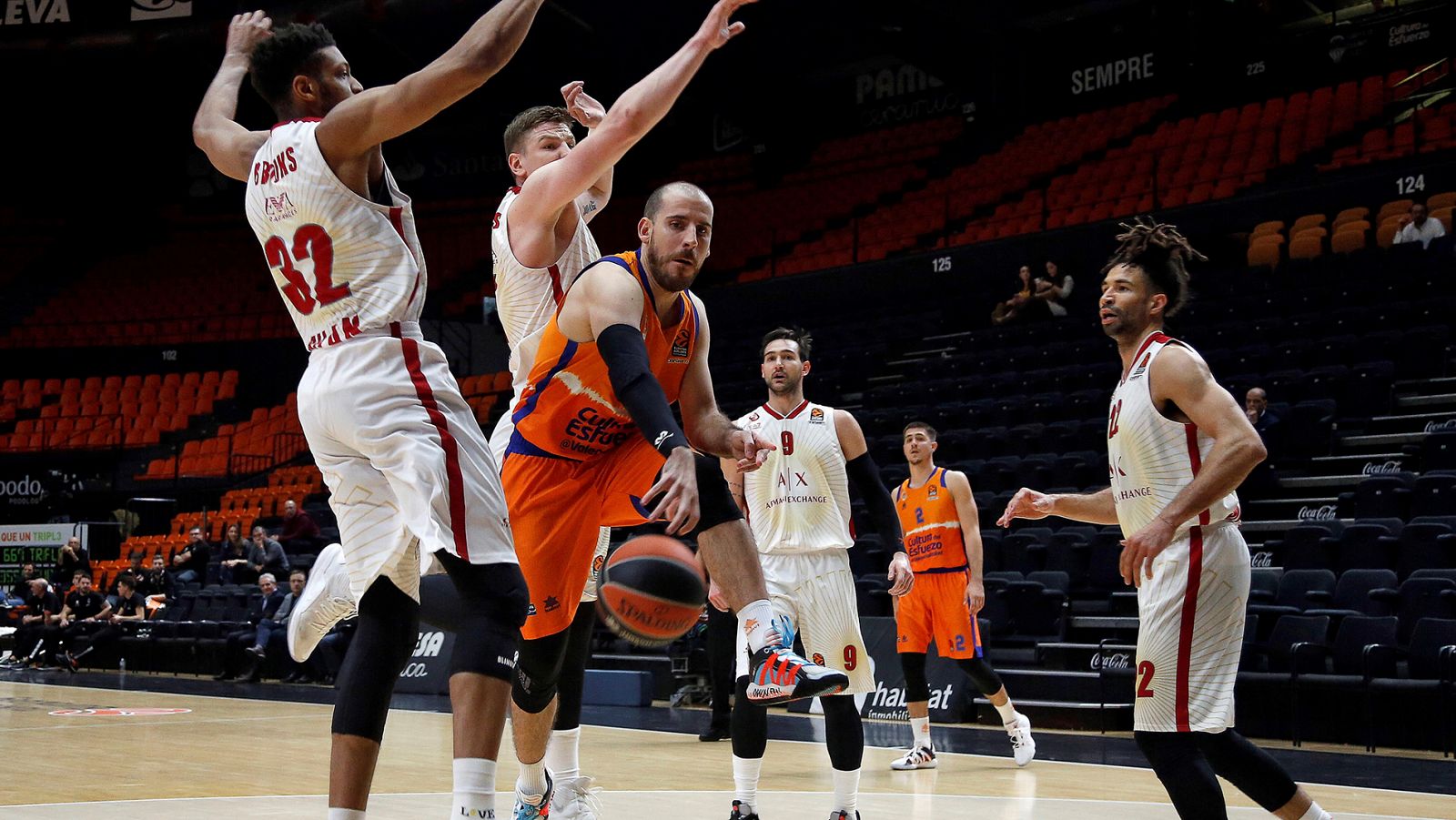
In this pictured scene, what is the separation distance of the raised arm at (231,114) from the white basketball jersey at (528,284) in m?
1.13

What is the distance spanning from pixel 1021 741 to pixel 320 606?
5.46 metres

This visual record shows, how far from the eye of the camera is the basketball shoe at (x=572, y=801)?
5085mm

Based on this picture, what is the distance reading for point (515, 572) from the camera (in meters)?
3.46

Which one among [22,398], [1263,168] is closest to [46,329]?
[22,398]

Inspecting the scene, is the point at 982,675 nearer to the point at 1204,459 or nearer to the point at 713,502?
the point at 1204,459

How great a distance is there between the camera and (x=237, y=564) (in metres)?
17.6

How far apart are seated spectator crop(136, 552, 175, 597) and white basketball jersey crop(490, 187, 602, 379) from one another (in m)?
15.3

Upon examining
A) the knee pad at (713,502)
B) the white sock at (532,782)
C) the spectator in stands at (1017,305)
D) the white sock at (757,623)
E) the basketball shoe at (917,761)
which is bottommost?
the basketball shoe at (917,761)

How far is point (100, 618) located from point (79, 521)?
7.07 m

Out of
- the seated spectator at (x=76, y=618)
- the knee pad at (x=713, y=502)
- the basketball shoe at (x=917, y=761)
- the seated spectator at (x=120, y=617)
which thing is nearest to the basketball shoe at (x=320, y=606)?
the knee pad at (x=713, y=502)

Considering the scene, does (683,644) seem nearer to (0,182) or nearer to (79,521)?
(79,521)

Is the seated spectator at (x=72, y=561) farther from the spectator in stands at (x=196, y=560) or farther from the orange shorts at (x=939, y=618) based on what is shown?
the orange shorts at (x=939, y=618)

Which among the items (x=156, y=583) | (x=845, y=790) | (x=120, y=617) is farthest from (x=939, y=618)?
(x=156, y=583)

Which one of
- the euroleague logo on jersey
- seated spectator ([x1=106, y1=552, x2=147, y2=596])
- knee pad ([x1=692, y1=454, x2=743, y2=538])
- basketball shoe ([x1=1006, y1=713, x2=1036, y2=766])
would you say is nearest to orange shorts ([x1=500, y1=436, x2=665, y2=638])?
knee pad ([x1=692, y1=454, x2=743, y2=538])
